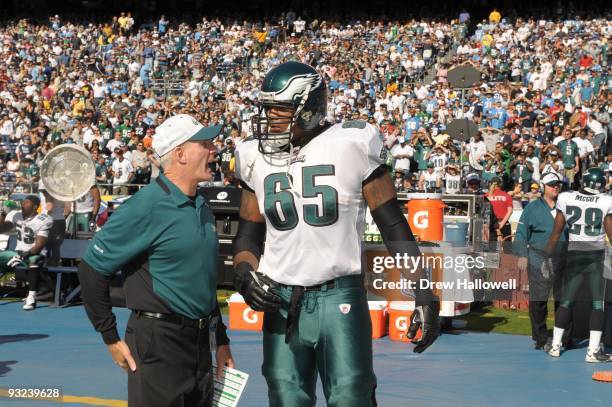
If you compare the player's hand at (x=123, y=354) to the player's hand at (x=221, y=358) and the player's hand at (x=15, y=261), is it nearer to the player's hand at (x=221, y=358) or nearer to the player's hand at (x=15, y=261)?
the player's hand at (x=221, y=358)

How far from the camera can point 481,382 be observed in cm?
821

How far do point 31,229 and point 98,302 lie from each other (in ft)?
28.8

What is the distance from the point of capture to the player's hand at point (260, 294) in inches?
156

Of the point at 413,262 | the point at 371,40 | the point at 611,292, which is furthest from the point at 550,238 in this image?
the point at 371,40

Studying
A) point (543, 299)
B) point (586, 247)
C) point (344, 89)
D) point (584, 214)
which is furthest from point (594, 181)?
point (344, 89)

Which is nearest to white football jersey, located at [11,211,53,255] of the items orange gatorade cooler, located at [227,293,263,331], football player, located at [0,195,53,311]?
football player, located at [0,195,53,311]

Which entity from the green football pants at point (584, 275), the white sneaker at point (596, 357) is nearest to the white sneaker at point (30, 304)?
the green football pants at point (584, 275)

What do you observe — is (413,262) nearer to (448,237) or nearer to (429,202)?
(429,202)

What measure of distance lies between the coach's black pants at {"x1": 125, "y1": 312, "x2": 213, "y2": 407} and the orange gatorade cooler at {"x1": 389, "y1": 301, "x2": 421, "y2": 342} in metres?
6.31

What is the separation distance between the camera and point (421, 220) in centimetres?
1111

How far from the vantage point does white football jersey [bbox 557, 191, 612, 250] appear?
9195 mm

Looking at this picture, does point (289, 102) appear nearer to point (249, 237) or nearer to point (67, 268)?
point (249, 237)

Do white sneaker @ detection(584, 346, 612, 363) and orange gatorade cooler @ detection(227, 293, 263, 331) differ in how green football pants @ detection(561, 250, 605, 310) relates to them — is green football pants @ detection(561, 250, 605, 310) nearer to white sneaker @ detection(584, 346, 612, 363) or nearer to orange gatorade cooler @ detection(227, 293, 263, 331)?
white sneaker @ detection(584, 346, 612, 363)

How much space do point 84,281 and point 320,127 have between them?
1.20 metres
